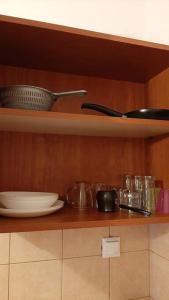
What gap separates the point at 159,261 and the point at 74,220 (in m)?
0.53

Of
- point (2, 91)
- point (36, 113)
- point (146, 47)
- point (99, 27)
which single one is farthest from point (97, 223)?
point (99, 27)

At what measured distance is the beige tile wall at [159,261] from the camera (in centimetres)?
100

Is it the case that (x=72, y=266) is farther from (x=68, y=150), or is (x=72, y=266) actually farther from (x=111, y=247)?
(x=68, y=150)

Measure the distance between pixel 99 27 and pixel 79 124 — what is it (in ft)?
2.05

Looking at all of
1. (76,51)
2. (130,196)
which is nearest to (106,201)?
(130,196)

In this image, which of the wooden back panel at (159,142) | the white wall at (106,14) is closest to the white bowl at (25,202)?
the wooden back panel at (159,142)

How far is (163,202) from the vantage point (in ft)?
2.90

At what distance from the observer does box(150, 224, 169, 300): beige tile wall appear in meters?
1.00

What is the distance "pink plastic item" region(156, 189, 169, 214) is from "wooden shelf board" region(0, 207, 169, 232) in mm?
53

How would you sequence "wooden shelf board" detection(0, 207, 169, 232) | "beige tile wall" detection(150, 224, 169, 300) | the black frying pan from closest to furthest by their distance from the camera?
1. "wooden shelf board" detection(0, 207, 169, 232)
2. the black frying pan
3. "beige tile wall" detection(150, 224, 169, 300)

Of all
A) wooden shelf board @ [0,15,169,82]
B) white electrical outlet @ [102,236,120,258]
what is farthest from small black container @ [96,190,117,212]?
wooden shelf board @ [0,15,169,82]

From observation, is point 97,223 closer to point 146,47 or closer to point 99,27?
point 146,47

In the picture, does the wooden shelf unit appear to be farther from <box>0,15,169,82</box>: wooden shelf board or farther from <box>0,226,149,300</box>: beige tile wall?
<box>0,226,149,300</box>: beige tile wall

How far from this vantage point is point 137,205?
3.01ft
